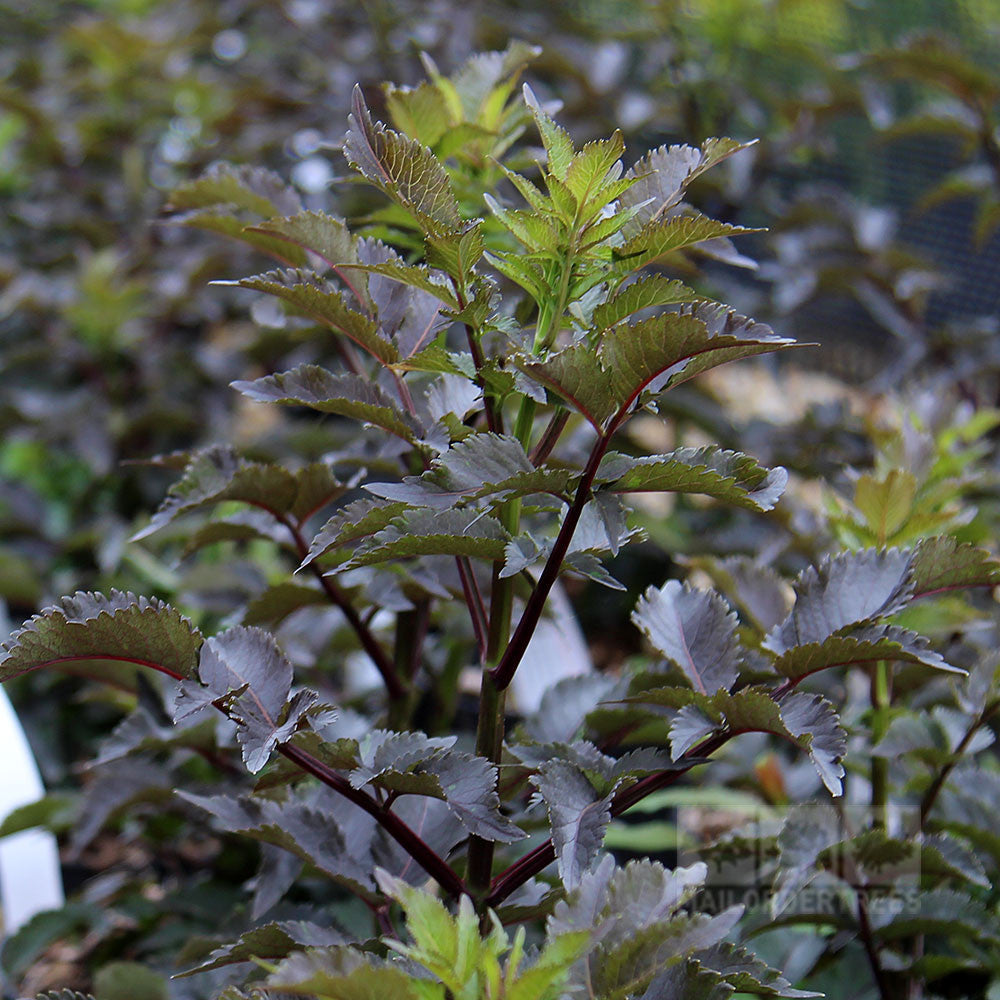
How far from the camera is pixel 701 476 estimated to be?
1.76 ft

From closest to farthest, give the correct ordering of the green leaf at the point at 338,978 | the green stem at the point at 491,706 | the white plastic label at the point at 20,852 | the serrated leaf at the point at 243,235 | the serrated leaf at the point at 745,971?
1. the green leaf at the point at 338,978
2. the serrated leaf at the point at 745,971
3. the green stem at the point at 491,706
4. the serrated leaf at the point at 243,235
5. the white plastic label at the point at 20,852

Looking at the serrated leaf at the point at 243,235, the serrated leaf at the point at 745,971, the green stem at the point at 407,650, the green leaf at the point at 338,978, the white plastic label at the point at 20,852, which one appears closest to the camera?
the green leaf at the point at 338,978

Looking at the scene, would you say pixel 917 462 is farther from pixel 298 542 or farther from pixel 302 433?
pixel 302 433

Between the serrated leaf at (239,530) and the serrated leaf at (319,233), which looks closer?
the serrated leaf at (319,233)

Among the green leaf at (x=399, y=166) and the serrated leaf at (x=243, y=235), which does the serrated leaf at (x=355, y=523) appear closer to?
the green leaf at (x=399, y=166)

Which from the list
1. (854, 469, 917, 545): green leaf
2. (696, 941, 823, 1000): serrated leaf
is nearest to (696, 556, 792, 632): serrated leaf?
(854, 469, 917, 545): green leaf

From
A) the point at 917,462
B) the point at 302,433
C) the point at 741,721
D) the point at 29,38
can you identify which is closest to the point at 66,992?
the point at 741,721

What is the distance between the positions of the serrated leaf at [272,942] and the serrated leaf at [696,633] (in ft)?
0.90

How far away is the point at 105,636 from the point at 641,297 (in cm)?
35

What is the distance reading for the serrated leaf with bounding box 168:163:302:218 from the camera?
2.68 feet

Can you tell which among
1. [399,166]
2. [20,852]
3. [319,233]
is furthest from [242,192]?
[20,852]

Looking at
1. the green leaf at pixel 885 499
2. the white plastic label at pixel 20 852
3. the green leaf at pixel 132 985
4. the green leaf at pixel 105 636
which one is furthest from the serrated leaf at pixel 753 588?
the white plastic label at pixel 20 852

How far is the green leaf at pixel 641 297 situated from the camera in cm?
54

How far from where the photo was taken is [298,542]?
0.80 metres
